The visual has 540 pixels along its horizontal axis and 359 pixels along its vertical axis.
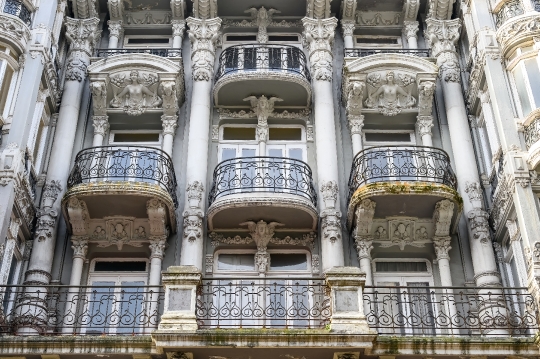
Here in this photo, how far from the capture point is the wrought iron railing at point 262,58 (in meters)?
20.7

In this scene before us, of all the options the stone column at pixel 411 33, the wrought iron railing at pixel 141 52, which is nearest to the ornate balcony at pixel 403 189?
the stone column at pixel 411 33

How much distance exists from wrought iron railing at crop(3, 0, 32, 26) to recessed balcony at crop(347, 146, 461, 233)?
8572mm

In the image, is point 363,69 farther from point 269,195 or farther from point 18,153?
point 18,153

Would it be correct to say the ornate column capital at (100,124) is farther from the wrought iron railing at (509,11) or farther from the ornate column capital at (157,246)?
the wrought iron railing at (509,11)

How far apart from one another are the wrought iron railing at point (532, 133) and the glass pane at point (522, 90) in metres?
0.48

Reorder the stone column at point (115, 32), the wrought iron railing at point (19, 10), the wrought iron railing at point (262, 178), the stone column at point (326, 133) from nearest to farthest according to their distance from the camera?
the stone column at point (326, 133) < the wrought iron railing at point (262, 178) < the wrought iron railing at point (19, 10) < the stone column at point (115, 32)

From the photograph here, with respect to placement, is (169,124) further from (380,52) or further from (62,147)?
(380,52)

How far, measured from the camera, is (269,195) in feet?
57.3

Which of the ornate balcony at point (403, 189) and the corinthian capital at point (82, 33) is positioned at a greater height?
the corinthian capital at point (82, 33)

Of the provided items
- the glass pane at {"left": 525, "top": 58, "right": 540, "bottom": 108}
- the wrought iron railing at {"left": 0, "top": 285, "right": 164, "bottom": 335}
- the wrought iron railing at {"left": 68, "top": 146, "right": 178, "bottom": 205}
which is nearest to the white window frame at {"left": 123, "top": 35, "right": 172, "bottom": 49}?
the wrought iron railing at {"left": 68, "top": 146, "right": 178, "bottom": 205}

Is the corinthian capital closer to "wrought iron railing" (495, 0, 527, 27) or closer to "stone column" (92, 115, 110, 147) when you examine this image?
"stone column" (92, 115, 110, 147)

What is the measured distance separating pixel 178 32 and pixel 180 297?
9.86 metres

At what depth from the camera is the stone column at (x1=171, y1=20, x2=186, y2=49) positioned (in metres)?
21.8

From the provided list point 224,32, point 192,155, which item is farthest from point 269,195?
point 224,32
